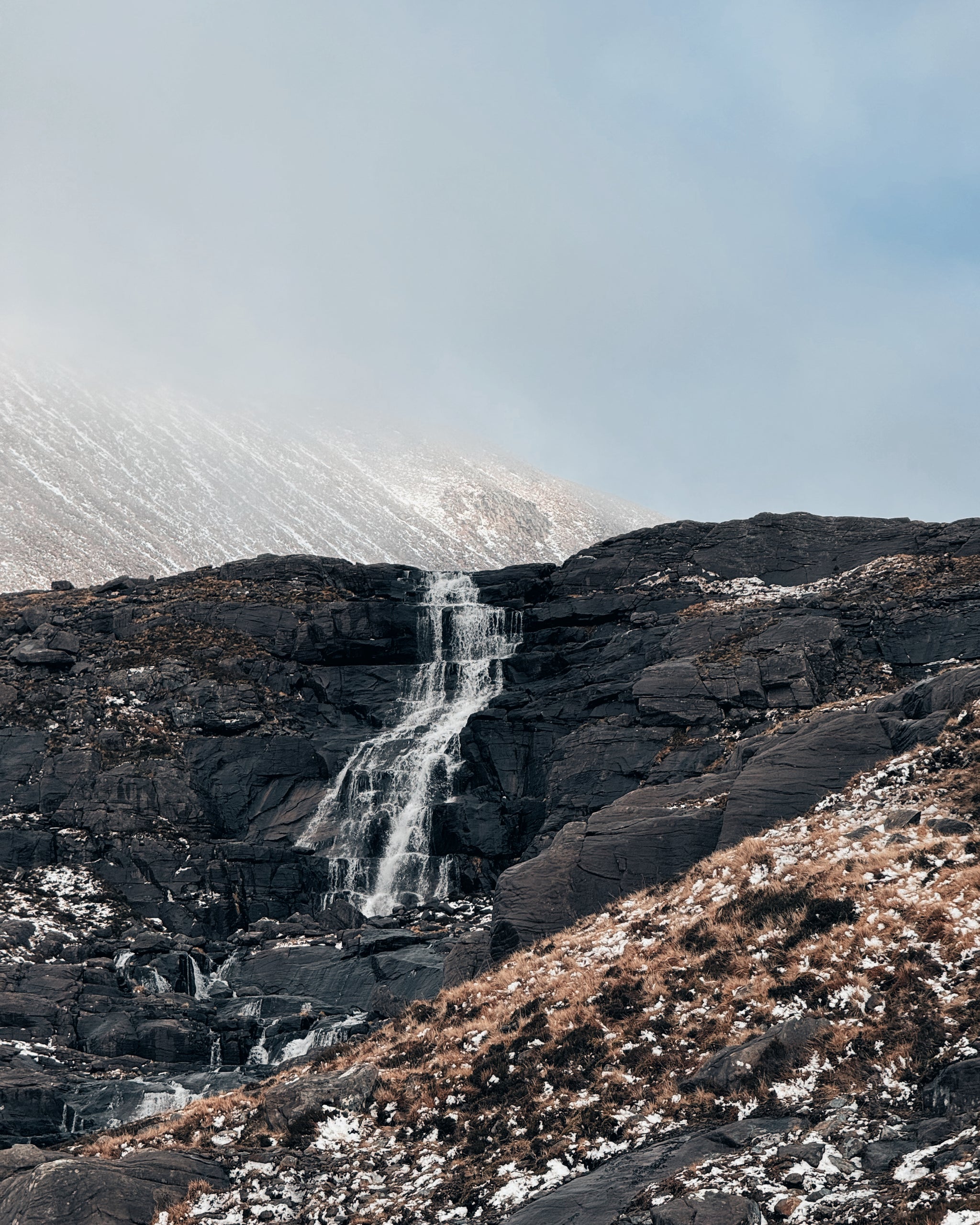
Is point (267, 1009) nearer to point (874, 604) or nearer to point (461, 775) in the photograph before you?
point (461, 775)

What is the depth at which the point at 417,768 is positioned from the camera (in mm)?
59031

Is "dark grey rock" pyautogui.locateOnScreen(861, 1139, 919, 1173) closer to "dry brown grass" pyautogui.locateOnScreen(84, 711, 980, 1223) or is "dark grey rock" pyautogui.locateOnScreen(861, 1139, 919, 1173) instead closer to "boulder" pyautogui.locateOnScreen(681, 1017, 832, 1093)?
"dry brown grass" pyautogui.locateOnScreen(84, 711, 980, 1223)

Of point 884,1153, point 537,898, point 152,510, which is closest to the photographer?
point 884,1153

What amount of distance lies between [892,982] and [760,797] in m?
14.0

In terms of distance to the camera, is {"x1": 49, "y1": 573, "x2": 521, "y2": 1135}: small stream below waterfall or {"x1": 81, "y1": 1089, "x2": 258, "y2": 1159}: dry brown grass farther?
{"x1": 49, "y1": 573, "x2": 521, "y2": 1135}: small stream below waterfall

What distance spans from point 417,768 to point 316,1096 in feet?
126

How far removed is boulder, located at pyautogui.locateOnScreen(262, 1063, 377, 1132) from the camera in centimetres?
A: 2000

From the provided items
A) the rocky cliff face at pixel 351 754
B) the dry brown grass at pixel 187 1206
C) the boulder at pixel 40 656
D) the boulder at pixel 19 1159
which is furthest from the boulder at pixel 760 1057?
the boulder at pixel 40 656

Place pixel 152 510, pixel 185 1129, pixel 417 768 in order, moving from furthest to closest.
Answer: pixel 152 510 → pixel 417 768 → pixel 185 1129

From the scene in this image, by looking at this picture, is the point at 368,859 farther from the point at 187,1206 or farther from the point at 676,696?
the point at 187,1206

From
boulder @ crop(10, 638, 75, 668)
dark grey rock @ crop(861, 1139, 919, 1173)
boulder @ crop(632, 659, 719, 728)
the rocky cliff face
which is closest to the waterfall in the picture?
the rocky cliff face

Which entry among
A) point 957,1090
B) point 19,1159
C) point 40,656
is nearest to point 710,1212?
point 957,1090

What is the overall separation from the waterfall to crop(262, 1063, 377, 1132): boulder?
103ft

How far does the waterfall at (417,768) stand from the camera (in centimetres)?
5372
